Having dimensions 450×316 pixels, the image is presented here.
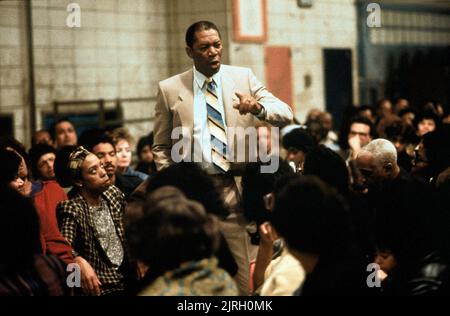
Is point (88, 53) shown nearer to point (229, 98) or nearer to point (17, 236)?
point (229, 98)

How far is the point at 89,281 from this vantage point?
5.43 meters

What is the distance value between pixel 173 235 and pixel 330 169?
164 centimetres

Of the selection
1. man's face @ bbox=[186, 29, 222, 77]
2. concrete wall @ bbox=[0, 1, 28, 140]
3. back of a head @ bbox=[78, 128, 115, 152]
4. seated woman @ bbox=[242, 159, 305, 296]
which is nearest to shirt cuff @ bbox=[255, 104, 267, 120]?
seated woman @ bbox=[242, 159, 305, 296]

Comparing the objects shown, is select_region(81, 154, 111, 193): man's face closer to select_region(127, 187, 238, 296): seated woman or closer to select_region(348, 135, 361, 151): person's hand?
select_region(127, 187, 238, 296): seated woman

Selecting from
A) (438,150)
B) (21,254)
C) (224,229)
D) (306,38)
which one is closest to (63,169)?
(224,229)

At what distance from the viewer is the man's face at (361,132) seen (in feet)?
30.4

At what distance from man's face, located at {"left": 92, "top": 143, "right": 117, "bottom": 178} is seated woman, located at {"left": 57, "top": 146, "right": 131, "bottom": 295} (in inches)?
39.1

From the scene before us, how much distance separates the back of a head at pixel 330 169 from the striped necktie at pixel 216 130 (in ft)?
2.04

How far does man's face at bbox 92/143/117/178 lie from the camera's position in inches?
276

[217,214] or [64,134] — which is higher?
[64,134]

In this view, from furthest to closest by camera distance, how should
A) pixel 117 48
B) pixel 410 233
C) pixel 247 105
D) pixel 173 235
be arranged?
pixel 117 48 < pixel 247 105 < pixel 410 233 < pixel 173 235

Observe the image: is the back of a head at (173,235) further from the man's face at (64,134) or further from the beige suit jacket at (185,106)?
the man's face at (64,134)

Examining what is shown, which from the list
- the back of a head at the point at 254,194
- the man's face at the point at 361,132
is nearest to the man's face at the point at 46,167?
the back of a head at the point at 254,194
